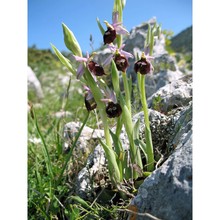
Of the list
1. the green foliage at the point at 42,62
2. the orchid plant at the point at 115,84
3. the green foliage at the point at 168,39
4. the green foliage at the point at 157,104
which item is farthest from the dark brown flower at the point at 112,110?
the green foliage at the point at 42,62

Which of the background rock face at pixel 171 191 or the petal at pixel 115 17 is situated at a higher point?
the petal at pixel 115 17

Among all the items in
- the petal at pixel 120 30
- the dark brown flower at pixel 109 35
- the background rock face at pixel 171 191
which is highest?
the petal at pixel 120 30

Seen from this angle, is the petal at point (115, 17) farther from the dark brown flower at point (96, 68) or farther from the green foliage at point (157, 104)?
the green foliage at point (157, 104)

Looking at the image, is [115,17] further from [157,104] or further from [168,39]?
[168,39]

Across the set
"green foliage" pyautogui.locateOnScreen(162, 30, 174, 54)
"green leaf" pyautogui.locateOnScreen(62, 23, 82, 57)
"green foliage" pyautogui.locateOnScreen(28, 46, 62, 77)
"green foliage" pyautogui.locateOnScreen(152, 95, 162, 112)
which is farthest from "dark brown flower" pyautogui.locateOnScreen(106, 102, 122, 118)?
"green foliage" pyautogui.locateOnScreen(28, 46, 62, 77)
